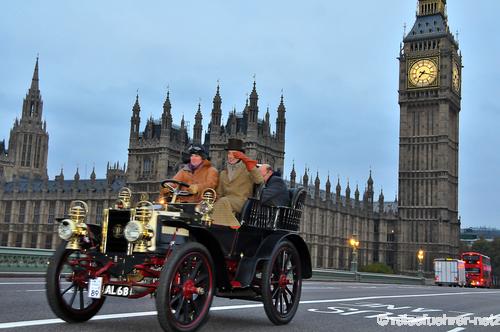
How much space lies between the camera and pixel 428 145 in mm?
82562

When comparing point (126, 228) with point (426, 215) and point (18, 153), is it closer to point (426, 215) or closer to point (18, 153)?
point (426, 215)

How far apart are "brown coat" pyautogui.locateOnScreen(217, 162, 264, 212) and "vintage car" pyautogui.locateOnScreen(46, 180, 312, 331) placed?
278 millimetres

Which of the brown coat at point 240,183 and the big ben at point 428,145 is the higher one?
the big ben at point 428,145

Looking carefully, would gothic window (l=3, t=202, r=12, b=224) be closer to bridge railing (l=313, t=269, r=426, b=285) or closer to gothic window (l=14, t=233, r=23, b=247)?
gothic window (l=14, t=233, r=23, b=247)

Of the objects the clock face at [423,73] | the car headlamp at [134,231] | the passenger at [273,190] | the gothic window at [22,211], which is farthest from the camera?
the gothic window at [22,211]

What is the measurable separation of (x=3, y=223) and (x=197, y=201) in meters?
83.6

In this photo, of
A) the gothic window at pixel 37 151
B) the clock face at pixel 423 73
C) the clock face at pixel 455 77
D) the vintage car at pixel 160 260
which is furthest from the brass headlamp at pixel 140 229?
the gothic window at pixel 37 151

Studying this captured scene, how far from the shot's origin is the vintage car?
5656 millimetres

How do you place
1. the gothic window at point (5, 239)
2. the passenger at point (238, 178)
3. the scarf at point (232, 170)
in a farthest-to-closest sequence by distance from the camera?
the gothic window at point (5, 239), the scarf at point (232, 170), the passenger at point (238, 178)

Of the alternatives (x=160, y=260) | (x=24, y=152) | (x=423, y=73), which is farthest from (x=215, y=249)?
(x=24, y=152)

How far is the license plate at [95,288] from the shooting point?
5.71 meters

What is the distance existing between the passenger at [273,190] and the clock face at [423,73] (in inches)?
3090

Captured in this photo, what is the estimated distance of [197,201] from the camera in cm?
696

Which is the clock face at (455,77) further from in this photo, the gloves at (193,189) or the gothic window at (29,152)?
the gloves at (193,189)
